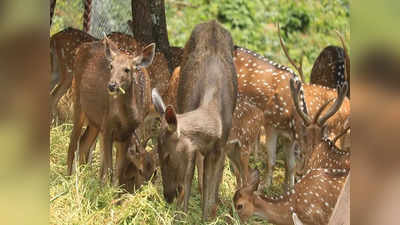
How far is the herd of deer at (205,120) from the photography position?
4.72 meters

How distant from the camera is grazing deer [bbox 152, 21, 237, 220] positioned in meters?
4.52

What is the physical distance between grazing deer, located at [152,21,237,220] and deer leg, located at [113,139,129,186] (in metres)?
0.70

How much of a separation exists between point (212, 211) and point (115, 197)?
2.26 feet

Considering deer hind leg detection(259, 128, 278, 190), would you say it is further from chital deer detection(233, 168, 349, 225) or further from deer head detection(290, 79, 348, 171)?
chital deer detection(233, 168, 349, 225)

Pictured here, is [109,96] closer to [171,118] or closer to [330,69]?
[171,118]

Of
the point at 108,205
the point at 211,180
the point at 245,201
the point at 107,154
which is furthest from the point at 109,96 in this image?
the point at 245,201

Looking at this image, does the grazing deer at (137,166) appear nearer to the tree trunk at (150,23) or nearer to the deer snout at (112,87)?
the deer snout at (112,87)

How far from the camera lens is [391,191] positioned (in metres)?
3.38

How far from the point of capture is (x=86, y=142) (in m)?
5.93

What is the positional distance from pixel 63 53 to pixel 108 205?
8.16 feet

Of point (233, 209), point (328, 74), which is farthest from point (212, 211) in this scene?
point (328, 74)

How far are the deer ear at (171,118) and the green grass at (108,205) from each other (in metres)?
0.64

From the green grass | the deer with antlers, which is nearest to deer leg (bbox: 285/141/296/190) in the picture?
the deer with antlers

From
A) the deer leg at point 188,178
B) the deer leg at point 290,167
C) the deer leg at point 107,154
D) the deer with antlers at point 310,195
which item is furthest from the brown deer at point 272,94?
the deer leg at point 188,178
